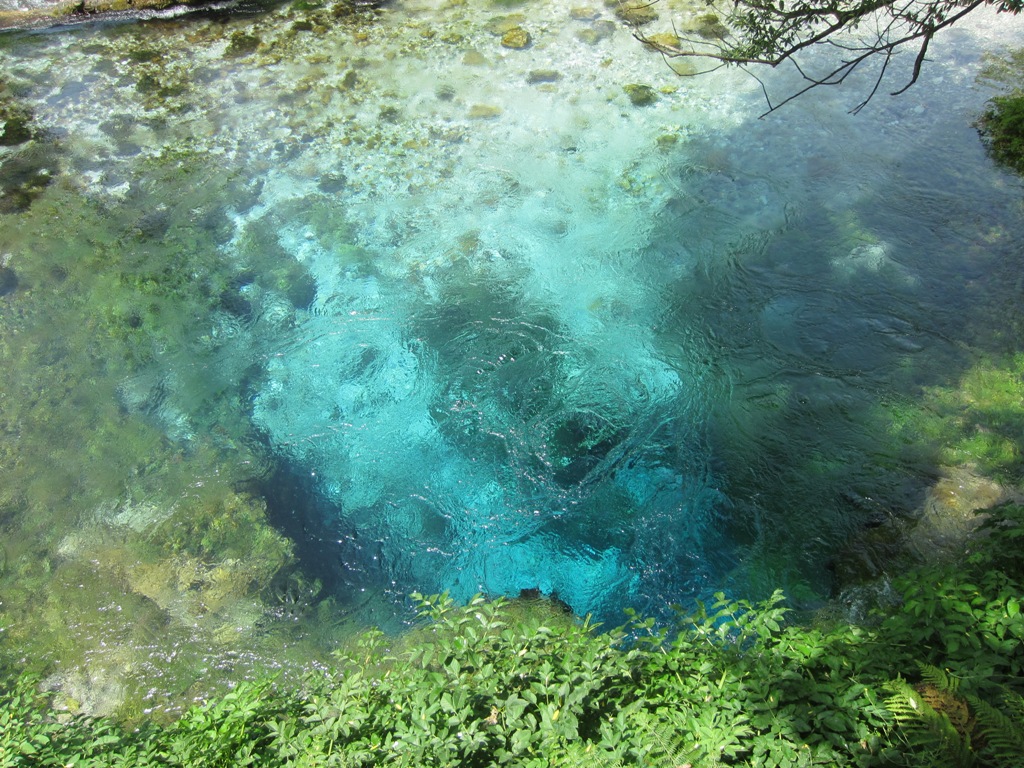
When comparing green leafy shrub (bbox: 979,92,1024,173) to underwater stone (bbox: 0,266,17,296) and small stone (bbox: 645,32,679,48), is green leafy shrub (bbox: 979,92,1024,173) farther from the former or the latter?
underwater stone (bbox: 0,266,17,296)

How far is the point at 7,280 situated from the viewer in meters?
7.44

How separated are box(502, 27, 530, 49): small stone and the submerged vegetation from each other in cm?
900

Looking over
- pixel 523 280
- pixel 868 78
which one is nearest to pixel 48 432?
pixel 523 280

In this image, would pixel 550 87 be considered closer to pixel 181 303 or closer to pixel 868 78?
pixel 868 78

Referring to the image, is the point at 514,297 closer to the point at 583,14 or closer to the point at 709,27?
the point at 709,27

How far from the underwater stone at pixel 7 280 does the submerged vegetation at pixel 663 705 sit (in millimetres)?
5176

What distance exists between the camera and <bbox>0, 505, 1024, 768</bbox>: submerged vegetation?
114 inches

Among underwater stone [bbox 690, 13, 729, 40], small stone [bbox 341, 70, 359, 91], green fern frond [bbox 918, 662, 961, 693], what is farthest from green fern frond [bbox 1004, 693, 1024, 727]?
small stone [bbox 341, 70, 359, 91]

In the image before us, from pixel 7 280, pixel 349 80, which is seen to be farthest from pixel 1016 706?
pixel 349 80

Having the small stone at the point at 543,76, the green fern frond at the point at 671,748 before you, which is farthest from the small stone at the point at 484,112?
the green fern frond at the point at 671,748

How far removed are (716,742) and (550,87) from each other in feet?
28.6

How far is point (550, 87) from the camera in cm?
953

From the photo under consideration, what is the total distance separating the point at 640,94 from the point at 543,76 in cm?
145

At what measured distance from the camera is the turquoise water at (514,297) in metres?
5.41
